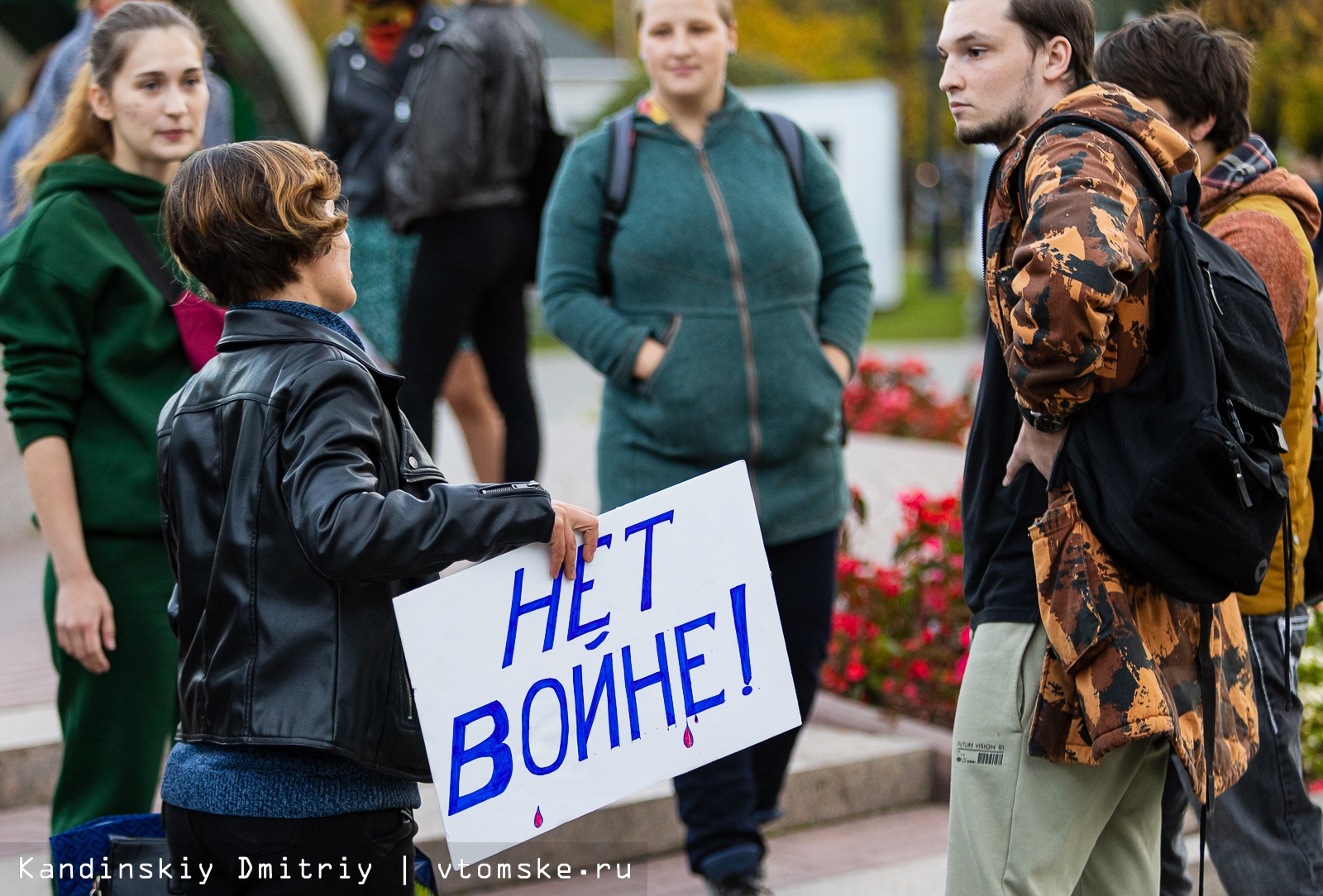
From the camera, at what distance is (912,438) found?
36.7 ft

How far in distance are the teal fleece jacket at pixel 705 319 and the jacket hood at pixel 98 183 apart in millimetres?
1058

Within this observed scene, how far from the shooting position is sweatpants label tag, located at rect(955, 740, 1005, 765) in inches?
102

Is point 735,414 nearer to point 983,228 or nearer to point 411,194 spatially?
point 983,228

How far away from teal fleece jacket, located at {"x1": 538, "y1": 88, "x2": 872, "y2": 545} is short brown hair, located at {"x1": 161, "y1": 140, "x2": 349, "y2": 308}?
146 cm

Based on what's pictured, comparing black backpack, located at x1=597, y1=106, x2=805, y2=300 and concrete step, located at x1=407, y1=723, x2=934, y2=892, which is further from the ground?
black backpack, located at x1=597, y1=106, x2=805, y2=300

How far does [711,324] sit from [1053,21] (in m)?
1.33

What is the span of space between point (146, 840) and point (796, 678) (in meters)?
1.87

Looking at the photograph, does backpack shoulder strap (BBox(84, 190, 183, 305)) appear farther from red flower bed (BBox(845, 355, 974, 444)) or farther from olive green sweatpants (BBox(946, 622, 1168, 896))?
red flower bed (BBox(845, 355, 974, 444))

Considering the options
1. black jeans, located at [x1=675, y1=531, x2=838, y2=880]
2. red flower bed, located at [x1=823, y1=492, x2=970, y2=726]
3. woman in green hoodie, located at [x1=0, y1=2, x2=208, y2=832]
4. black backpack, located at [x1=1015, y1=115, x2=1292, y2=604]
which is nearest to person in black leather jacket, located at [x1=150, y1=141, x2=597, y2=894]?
woman in green hoodie, located at [x1=0, y1=2, x2=208, y2=832]

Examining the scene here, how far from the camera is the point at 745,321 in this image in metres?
3.84

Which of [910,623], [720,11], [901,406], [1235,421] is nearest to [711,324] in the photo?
[720,11]

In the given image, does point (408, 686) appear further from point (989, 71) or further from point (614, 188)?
point (614, 188)

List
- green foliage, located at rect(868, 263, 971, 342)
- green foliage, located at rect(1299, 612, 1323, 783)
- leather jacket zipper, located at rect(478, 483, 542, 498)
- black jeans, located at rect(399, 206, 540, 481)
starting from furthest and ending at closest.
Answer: green foliage, located at rect(868, 263, 971, 342)
black jeans, located at rect(399, 206, 540, 481)
green foliage, located at rect(1299, 612, 1323, 783)
leather jacket zipper, located at rect(478, 483, 542, 498)

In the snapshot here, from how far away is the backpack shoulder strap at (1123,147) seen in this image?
8.24 ft
